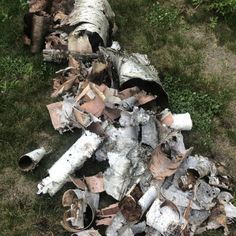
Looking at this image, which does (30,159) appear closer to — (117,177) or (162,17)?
(117,177)

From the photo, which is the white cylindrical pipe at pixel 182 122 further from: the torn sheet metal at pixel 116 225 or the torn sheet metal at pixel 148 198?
the torn sheet metal at pixel 116 225

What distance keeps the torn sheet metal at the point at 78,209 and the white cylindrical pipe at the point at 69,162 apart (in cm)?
16

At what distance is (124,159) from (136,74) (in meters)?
1.00

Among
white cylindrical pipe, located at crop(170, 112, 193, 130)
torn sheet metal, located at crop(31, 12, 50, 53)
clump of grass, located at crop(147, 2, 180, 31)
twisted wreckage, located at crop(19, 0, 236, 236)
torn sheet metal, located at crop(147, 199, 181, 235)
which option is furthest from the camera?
clump of grass, located at crop(147, 2, 180, 31)

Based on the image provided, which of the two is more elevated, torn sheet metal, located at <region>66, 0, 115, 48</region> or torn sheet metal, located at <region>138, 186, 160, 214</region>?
torn sheet metal, located at <region>66, 0, 115, 48</region>

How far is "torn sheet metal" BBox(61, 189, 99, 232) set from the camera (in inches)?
183

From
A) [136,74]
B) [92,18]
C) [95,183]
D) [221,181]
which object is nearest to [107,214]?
[95,183]

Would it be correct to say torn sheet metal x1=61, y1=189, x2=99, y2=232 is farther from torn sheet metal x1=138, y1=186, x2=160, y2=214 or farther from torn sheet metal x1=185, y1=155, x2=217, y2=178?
torn sheet metal x1=185, y1=155, x2=217, y2=178

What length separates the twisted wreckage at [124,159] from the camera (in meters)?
4.66

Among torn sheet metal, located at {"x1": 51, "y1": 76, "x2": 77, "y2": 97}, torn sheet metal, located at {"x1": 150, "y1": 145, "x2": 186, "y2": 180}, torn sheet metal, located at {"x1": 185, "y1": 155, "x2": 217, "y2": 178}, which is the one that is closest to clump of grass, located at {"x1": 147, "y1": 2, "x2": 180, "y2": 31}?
torn sheet metal, located at {"x1": 51, "y1": 76, "x2": 77, "y2": 97}

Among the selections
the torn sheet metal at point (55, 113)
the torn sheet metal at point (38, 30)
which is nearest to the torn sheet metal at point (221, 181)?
the torn sheet metal at point (55, 113)

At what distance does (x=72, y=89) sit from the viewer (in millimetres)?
5641

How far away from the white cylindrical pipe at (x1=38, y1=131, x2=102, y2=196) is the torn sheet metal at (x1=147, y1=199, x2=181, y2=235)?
0.83 meters

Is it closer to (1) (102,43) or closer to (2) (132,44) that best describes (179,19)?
(2) (132,44)
